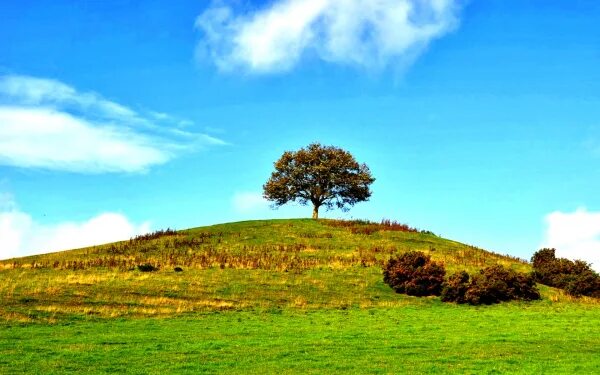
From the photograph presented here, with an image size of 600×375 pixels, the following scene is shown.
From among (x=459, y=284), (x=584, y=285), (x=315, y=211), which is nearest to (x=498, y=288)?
(x=459, y=284)

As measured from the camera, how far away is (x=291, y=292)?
49.3 m

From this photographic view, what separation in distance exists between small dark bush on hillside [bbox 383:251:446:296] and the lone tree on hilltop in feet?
160

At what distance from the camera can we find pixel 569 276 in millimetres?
58156

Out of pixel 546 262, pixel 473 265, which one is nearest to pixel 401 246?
pixel 473 265

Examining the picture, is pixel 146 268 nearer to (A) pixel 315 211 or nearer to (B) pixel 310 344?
(B) pixel 310 344

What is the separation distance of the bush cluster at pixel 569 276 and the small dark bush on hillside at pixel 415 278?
13563 mm

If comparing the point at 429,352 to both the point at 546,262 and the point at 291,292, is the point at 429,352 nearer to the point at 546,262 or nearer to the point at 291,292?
the point at 291,292

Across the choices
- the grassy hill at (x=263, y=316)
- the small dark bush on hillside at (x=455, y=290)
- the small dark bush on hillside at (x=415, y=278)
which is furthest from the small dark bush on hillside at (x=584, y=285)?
the small dark bush on hillside at (x=415, y=278)

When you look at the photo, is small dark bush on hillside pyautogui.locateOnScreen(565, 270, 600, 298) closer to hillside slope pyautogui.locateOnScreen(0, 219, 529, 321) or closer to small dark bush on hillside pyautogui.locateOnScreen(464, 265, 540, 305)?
small dark bush on hillside pyautogui.locateOnScreen(464, 265, 540, 305)

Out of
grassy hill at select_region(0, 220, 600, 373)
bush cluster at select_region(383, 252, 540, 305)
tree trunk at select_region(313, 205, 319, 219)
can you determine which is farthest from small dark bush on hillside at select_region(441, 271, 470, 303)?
tree trunk at select_region(313, 205, 319, 219)

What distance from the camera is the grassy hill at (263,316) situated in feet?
79.4

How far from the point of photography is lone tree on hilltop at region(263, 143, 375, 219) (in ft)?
336

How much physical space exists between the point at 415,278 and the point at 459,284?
3782 millimetres

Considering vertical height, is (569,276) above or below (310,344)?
above
